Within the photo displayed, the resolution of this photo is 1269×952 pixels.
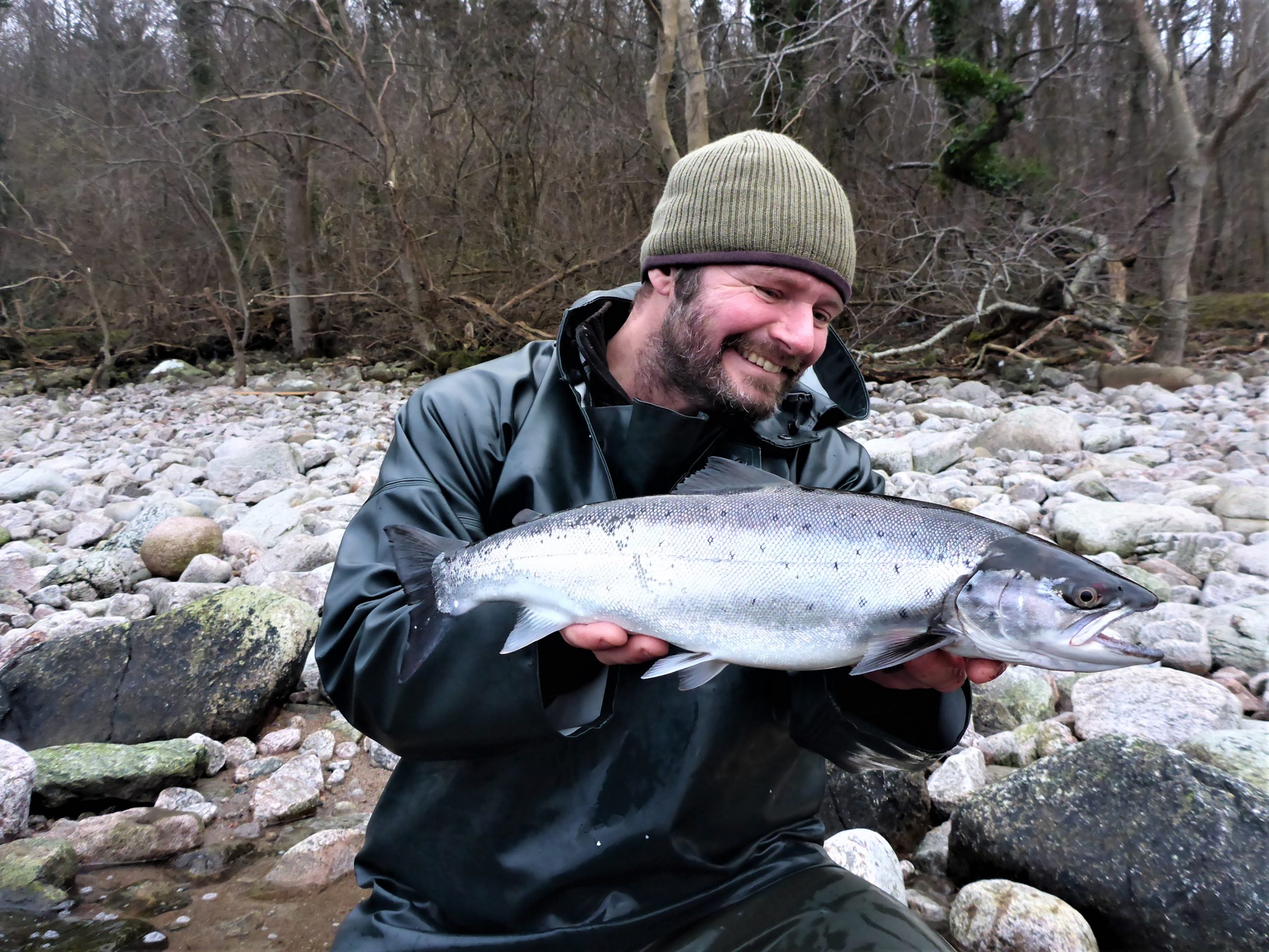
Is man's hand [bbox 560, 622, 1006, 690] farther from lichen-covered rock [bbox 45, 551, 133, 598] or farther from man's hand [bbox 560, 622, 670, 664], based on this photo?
lichen-covered rock [bbox 45, 551, 133, 598]

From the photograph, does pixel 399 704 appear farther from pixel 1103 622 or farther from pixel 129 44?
pixel 129 44

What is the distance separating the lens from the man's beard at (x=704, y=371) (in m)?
2.75

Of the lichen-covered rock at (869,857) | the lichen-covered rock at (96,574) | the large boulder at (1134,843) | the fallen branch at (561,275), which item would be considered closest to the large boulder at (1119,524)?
the large boulder at (1134,843)

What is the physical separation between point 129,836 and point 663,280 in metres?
2.92

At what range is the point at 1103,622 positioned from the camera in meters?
2.13

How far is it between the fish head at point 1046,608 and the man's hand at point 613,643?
2.31 ft

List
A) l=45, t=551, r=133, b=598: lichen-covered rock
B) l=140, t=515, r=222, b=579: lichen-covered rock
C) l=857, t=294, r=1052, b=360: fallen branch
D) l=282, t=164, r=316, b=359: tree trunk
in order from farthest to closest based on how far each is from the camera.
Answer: l=282, t=164, r=316, b=359: tree trunk → l=857, t=294, r=1052, b=360: fallen branch → l=140, t=515, r=222, b=579: lichen-covered rock → l=45, t=551, r=133, b=598: lichen-covered rock

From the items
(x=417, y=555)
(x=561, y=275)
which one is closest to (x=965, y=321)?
(x=561, y=275)

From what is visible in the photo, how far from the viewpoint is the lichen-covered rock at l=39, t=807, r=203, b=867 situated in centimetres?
366

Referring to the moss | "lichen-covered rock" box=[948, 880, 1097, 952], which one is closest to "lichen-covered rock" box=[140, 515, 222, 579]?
"lichen-covered rock" box=[948, 880, 1097, 952]

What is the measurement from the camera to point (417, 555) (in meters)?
2.29

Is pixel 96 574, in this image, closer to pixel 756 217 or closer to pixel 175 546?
pixel 175 546

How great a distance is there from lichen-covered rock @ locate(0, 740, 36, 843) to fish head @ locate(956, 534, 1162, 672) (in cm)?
361

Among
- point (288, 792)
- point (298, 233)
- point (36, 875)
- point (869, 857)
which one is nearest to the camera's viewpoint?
point (869, 857)
